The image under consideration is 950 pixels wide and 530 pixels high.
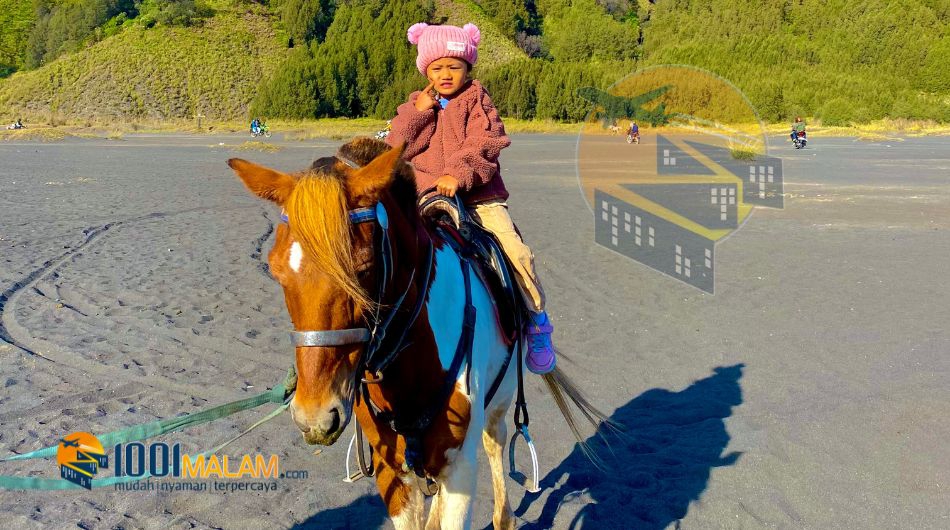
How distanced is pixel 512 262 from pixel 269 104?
62480 mm

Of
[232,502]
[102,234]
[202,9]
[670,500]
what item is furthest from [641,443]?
[202,9]

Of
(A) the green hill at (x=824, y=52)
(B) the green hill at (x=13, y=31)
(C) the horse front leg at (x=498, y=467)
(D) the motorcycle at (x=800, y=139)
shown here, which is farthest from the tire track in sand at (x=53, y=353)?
(B) the green hill at (x=13, y=31)

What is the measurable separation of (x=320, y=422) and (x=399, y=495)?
3.25 feet

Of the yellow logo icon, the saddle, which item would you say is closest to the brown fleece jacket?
the saddle

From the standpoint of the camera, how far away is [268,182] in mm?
2070

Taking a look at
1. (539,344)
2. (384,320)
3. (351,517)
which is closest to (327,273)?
(384,320)

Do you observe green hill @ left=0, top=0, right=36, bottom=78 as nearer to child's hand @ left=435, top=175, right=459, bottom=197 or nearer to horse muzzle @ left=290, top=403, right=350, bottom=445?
child's hand @ left=435, top=175, right=459, bottom=197

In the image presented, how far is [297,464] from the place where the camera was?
4703 millimetres

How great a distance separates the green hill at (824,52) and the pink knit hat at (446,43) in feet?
179

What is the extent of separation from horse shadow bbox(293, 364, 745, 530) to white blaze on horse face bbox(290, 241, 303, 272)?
257cm

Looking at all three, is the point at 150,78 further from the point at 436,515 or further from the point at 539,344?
the point at 436,515

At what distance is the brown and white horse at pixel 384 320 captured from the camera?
1.92m

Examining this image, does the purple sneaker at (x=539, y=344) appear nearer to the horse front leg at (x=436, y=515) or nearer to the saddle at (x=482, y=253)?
the saddle at (x=482, y=253)

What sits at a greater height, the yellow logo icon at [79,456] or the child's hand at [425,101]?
the child's hand at [425,101]
